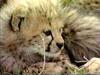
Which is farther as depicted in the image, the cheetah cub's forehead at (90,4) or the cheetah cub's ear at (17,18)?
the cheetah cub's forehead at (90,4)

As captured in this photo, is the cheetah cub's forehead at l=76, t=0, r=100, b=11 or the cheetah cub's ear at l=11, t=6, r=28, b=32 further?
the cheetah cub's forehead at l=76, t=0, r=100, b=11

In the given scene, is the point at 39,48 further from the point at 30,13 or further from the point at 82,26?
the point at 82,26

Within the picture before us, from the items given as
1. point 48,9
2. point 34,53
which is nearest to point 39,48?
point 34,53

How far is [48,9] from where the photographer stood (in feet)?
12.2

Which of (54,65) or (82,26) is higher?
→ (82,26)

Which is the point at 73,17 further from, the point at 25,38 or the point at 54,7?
the point at 25,38

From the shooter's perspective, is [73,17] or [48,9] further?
[73,17]

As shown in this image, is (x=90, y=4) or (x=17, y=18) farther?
(x=90, y=4)

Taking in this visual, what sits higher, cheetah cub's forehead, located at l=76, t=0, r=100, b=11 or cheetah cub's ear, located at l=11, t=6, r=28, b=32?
cheetah cub's forehead, located at l=76, t=0, r=100, b=11

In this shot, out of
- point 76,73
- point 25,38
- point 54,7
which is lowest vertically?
point 76,73

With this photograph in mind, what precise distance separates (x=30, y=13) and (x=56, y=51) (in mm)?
363

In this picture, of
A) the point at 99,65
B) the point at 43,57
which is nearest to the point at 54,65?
the point at 43,57

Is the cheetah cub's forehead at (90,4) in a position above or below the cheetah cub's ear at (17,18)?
above

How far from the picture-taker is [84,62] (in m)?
3.85
